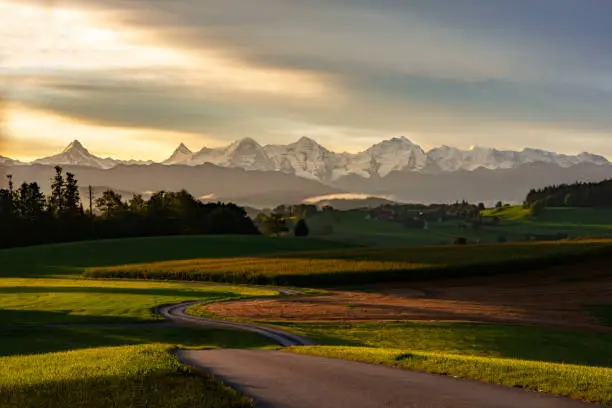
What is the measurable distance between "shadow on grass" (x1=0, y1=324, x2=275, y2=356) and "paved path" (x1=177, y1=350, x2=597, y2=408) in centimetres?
1676

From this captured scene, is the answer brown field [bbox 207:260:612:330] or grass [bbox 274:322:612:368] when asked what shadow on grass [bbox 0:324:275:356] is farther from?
brown field [bbox 207:260:612:330]

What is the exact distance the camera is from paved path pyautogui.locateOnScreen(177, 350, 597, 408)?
69.9 ft

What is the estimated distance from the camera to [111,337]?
49.6m

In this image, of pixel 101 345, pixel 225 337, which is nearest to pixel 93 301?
pixel 101 345

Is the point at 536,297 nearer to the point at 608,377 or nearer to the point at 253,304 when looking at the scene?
the point at 253,304

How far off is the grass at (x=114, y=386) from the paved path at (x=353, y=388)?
1.41 meters

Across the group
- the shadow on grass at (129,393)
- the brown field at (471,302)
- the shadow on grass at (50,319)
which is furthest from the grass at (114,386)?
the brown field at (471,302)

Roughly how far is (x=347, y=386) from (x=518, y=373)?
6.70 m

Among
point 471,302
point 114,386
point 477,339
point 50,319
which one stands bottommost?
point 471,302

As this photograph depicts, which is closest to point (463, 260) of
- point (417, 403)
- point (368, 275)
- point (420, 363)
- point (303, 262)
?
point (368, 275)

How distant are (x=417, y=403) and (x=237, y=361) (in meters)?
11.8

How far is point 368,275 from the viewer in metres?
107

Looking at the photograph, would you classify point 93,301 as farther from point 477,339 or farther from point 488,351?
point 488,351

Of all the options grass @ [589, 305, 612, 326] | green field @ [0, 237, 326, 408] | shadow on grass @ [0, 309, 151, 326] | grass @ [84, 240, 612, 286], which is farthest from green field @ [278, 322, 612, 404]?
grass @ [84, 240, 612, 286]
